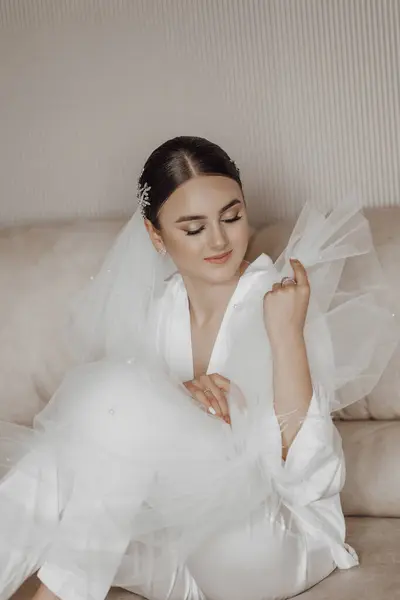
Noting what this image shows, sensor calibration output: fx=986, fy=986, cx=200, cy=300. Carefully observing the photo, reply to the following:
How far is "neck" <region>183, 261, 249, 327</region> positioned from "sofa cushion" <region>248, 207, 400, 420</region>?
0.67 ft

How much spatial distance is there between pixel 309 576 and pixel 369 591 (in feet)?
0.33

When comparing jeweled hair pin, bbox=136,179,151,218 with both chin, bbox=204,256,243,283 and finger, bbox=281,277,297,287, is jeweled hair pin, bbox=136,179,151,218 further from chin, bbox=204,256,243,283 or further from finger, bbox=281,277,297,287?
finger, bbox=281,277,297,287

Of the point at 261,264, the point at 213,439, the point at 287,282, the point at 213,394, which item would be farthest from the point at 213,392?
the point at 261,264

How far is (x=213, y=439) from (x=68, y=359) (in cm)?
72

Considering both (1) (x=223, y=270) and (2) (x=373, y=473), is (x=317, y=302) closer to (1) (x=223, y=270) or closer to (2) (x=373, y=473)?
(1) (x=223, y=270)

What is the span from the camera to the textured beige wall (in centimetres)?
234

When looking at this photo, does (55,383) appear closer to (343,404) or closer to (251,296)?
(251,296)

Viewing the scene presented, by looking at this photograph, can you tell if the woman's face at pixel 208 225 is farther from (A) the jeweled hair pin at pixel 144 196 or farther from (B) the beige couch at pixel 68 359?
(B) the beige couch at pixel 68 359

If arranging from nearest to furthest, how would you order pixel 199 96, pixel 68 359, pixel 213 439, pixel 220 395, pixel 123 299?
pixel 213 439 < pixel 220 395 < pixel 123 299 < pixel 68 359 < pixel 199 96

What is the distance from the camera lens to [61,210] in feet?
8.68

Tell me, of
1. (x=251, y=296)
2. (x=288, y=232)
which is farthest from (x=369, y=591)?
(x=288, y=232)

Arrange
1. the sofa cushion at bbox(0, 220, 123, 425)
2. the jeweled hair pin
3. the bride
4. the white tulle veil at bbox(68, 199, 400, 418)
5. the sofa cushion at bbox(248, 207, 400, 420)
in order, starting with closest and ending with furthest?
the bride, the white tulle veil at bbox(68, 199, 400, 418), the jeweled hair pin, the sofa cushion at bbox(248, 207, 400, 420), the sofa cushion at bbox(0, 220, 123, 425)

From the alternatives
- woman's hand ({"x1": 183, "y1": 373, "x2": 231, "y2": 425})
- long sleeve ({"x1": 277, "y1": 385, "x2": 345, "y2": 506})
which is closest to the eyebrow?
woman's hand ({"x1": 183, "y1": 373, "x2": 231, "y2": 425})

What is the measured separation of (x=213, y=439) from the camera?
62.6 inches
